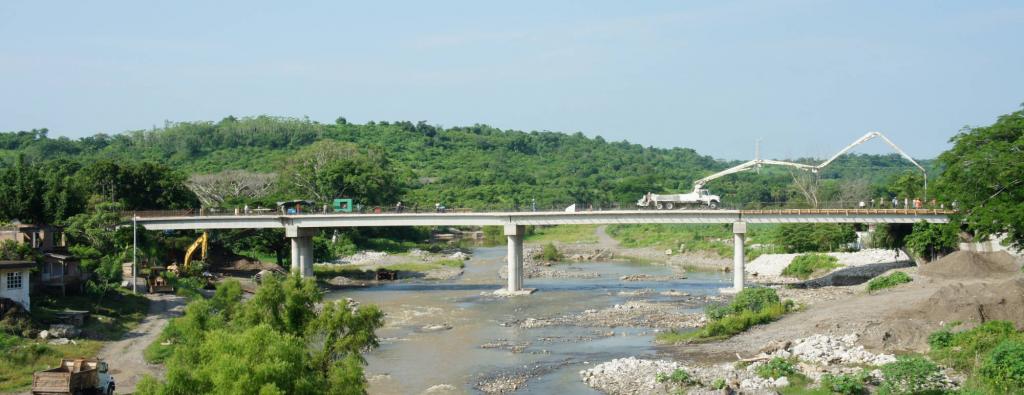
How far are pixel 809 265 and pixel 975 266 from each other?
73.9 feet

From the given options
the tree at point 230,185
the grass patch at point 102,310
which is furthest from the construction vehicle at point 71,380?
the tree at point 230,185

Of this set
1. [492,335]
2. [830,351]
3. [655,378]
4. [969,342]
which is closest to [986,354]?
[969,342]

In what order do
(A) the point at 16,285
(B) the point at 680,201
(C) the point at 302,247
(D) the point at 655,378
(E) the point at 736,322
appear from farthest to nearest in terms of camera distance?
(B) the point at 680,201, (C) the point at 302,247, (E) the point at 736,322, (A) the point at 16,285, (D) the point at 655,378

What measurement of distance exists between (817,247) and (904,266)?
47.4 ft

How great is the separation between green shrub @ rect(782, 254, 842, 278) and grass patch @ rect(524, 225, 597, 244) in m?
53.4

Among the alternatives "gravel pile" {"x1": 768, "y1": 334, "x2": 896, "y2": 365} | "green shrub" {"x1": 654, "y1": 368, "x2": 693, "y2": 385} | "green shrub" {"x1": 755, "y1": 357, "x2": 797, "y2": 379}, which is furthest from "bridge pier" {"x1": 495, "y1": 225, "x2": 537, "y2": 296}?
"green shrub" {"x1": 755, "y1": 357, "x2": 797, "y2": 379}

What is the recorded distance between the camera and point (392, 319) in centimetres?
6538

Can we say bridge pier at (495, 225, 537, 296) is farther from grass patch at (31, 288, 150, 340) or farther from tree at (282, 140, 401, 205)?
tree at (282, 140, 401, 205)

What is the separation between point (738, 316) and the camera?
5556 centimetres

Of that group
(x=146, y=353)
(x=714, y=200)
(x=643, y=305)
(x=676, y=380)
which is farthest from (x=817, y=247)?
(x=146, y=353)

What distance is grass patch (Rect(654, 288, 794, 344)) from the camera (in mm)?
53062

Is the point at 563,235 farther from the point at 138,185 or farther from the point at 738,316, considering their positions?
the point at 738,316

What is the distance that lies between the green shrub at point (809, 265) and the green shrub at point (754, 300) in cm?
2870

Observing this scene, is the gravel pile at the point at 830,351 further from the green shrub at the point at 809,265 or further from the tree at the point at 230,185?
the tree at the point at 230,185
